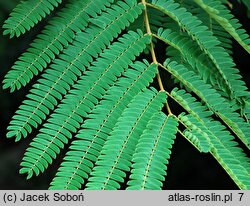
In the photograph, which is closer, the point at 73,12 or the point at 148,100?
the point at 148,100

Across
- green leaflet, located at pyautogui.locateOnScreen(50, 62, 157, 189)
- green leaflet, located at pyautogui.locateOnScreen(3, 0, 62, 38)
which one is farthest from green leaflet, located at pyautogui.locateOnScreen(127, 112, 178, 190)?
green leaflet, located at pyautogui.locateOnScreen(3, 0, 62, 38)

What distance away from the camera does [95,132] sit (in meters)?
1.80

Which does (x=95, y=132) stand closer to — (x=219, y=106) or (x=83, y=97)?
(x=83, y=97)

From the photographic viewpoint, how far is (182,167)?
4.14 meters

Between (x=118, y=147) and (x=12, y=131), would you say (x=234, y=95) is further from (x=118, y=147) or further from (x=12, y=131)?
(x=12, y=131)

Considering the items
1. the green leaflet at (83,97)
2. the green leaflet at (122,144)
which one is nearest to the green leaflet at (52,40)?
the green leaflet at (83,97)

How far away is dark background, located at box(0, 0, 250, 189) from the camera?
3.75 meters

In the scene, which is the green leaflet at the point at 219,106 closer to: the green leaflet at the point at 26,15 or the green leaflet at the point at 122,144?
the green leaflet at the point at 122,144

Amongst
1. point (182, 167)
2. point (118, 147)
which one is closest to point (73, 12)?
point (118, 147)

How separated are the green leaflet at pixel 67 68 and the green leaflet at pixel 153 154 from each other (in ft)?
1.36

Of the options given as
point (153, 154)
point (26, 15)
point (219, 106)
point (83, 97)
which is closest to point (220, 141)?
point (219, 106)

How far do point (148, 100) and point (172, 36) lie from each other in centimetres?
38

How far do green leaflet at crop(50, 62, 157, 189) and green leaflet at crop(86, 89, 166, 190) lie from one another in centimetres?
4

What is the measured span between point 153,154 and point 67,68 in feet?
1.83
